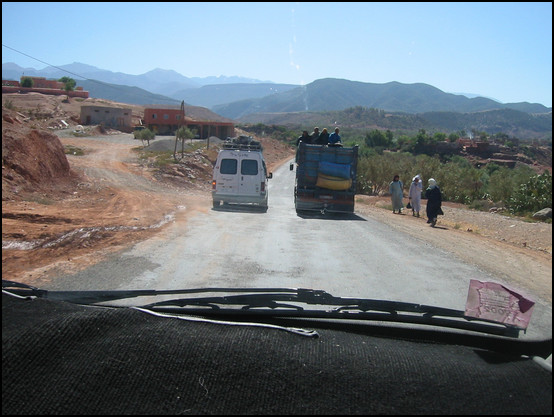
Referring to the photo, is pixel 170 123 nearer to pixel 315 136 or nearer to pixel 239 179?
pixel 315 136

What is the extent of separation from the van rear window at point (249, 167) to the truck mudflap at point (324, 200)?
1.88m

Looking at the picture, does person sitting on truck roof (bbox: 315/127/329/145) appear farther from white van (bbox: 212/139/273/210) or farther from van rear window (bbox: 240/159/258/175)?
van rear window (bbox: 240/159/258/175)

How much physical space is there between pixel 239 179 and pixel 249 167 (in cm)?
62

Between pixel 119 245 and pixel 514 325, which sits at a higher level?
pixel 514 325

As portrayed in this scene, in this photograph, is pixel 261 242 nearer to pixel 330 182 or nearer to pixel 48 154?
pixel 330 182

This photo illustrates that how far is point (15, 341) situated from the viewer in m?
2.11

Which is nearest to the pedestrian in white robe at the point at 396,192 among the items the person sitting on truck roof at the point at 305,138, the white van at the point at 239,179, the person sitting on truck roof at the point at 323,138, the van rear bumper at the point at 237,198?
the person sitting on truck roof at the point at 323,138

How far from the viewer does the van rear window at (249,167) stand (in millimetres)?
19359

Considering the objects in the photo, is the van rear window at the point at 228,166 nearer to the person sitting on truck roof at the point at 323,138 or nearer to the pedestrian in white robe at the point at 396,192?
the person sitting on truck roof at the point at 323,138

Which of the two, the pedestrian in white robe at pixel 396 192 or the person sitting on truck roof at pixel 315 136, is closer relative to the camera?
the person sitting on truck roof at pixel 315 136

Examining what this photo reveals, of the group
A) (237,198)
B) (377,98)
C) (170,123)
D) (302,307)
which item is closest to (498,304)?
(302,307)

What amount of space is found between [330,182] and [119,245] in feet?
34.1

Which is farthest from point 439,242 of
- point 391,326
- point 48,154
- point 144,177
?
point 144,177

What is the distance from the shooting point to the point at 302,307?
319cm
